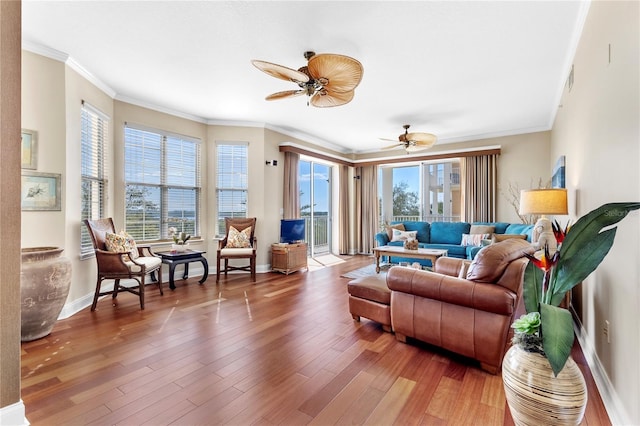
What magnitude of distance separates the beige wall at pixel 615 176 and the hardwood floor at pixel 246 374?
279 mm

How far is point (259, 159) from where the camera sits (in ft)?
19.0

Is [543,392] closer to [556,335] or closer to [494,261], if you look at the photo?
[556,335]

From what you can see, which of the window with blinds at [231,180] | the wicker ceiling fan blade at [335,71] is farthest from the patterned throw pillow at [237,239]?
the wicker ceiling fan blade at [335,71]

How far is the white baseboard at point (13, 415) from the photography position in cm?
155

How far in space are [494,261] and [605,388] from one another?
952 millimetres

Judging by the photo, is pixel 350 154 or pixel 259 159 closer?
pixel 259 159

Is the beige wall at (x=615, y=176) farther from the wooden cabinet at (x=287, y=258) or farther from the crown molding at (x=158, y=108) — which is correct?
the crown molding at (x=158, y=108)

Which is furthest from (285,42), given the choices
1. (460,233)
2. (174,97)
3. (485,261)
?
(460,233)

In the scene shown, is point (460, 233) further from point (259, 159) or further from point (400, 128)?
point (259, 159)

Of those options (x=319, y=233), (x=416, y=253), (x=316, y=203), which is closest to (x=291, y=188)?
(x=316, y=203)

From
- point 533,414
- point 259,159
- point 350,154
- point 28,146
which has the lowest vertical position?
point 533,414

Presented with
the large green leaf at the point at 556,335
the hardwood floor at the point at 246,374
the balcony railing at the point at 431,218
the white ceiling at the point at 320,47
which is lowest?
the hardwood floor at the point at 246,374

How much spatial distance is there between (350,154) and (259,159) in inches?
132

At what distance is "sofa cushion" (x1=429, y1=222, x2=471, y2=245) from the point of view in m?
6.14
